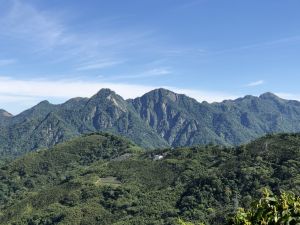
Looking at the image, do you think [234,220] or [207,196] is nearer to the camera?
[234,220]

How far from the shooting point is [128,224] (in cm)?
18175

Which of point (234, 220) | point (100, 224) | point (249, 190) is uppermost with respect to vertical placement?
point (234, 220)

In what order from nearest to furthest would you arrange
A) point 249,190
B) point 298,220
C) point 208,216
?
1. point 298,220
2. point 208,216
3. point 249,190

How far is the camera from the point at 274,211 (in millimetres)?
15188

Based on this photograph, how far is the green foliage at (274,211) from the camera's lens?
1488 centimetres

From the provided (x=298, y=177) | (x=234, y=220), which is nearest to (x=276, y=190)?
(x=298, y=177)

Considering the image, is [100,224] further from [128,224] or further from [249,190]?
[249,190]

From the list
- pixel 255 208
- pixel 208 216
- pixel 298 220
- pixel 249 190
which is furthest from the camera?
pixel 249 190

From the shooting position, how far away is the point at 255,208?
53.2ft

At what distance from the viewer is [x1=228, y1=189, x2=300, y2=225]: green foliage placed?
14875 millimetres

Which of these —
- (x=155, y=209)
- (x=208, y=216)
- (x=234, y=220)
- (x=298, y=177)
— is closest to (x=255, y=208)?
(x=234, y=220)

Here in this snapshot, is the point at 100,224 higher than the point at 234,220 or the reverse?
the reverse

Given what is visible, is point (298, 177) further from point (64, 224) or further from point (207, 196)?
point (64, 224)

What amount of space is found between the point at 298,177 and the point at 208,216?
39.2 m
